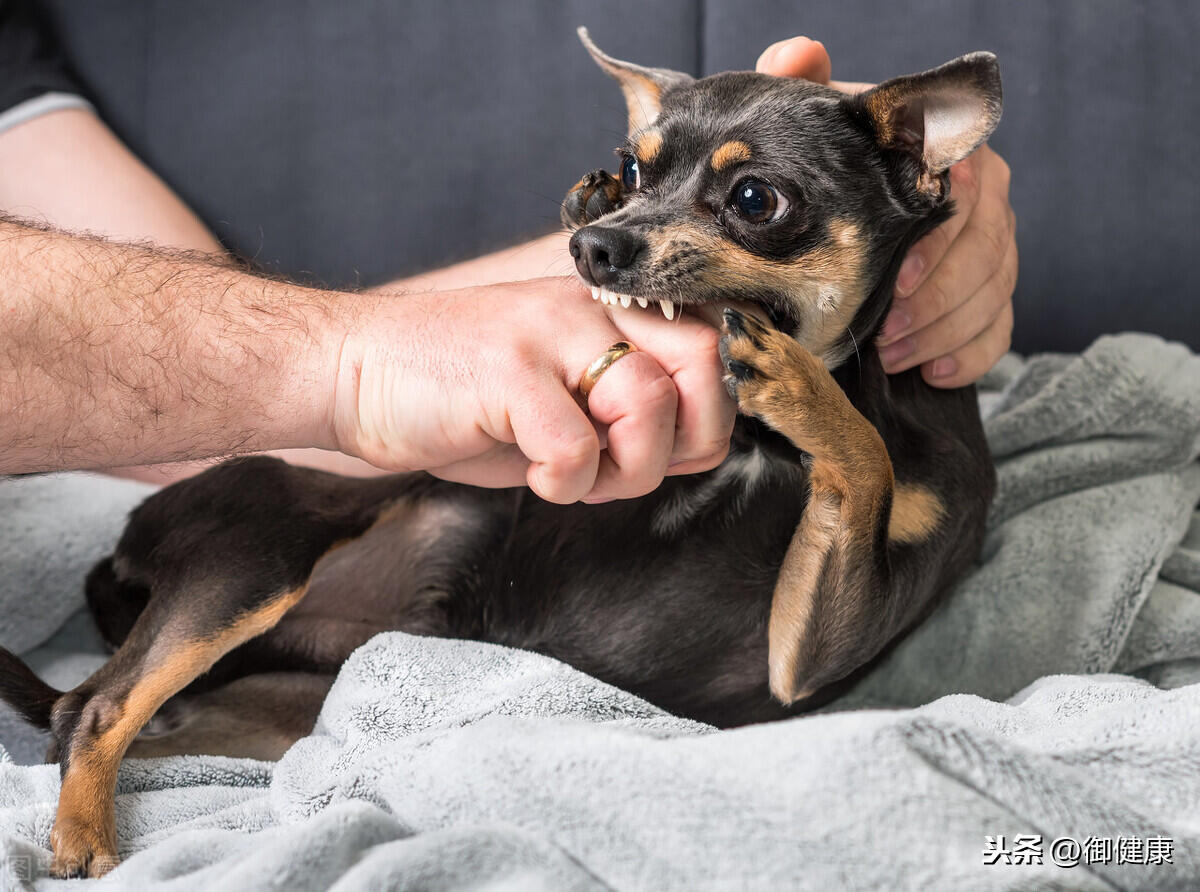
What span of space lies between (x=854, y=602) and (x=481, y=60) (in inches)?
73.7

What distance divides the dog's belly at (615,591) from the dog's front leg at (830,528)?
9 centimetres

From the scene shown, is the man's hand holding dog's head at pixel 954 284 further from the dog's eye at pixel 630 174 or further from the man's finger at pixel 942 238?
the dog's eye at pixel 630 174

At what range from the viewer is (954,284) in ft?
5.63

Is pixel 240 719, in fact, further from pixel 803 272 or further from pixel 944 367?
pixel 944 367

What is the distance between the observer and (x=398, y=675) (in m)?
1.43

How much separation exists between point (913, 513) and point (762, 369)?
0.50 meters

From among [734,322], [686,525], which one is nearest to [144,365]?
[734,322]

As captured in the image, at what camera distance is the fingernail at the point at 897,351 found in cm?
167

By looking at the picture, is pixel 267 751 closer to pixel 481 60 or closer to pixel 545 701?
pixel 545 701

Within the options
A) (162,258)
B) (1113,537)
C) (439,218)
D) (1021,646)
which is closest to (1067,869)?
(1021,646)

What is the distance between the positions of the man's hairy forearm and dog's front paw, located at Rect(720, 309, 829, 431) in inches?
19.8

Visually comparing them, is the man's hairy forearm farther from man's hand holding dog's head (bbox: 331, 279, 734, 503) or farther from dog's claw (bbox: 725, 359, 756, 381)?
dog's claw (bbox: 725, 359, 756, 381)

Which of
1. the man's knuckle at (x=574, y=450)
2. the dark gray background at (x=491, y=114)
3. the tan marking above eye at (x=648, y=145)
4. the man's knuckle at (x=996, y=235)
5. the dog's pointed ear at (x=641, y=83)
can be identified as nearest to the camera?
the man's knuckle at (x=574, y=450)

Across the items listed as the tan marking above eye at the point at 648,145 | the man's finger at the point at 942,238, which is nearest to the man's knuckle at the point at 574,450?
the tan marking above eye at the point at 648,145
